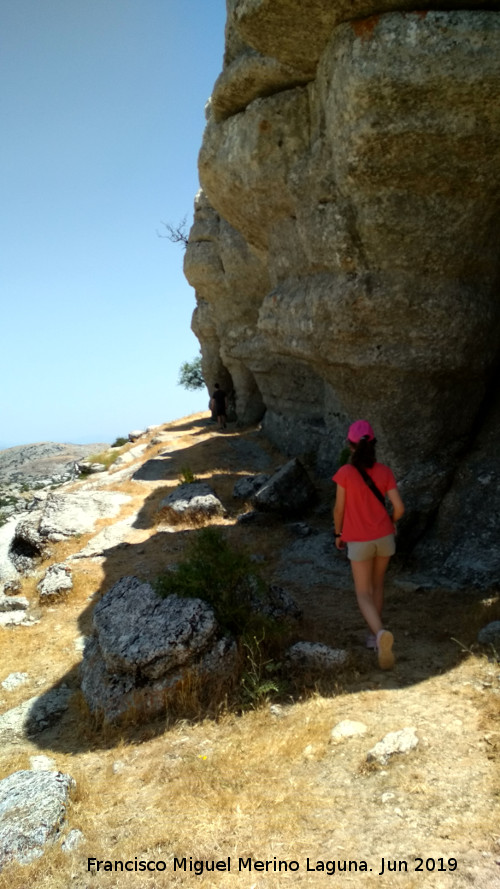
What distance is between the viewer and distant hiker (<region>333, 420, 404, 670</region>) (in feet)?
21.9

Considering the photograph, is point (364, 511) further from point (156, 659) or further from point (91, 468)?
point (91, 468)

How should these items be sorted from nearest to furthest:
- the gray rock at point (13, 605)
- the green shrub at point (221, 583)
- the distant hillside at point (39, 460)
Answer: the green shrub at point (221, 583)
the gray rock at point (13, 605)
the distant hillside at point (39, 460)

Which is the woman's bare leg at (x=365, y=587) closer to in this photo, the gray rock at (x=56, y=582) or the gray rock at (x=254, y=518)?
the gray rock at (x=254, y=518)

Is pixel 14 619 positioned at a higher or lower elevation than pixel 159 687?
lower

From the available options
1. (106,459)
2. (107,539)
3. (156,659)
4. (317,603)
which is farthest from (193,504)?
(106,459)

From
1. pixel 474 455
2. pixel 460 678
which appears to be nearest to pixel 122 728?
pixel 460 678

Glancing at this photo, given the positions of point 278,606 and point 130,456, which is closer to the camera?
point 278,606

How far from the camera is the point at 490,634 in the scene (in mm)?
6348

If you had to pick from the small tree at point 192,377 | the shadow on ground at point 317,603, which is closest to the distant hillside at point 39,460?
the small tree at point 192,377

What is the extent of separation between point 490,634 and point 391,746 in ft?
7.03

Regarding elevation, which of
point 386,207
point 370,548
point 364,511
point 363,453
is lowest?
point 370,548

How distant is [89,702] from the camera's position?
22.5 ft

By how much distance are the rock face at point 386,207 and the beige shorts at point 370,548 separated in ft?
7.50

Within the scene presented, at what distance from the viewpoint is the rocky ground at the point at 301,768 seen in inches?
150
